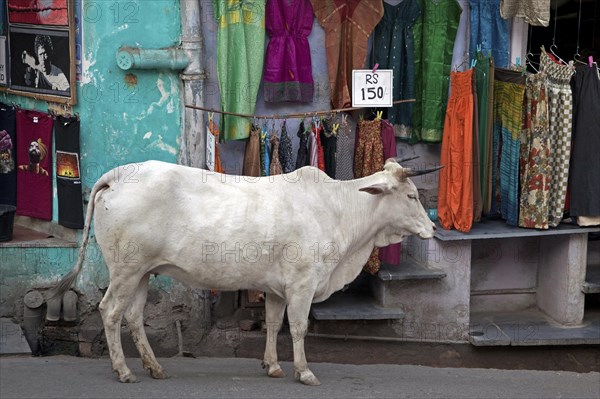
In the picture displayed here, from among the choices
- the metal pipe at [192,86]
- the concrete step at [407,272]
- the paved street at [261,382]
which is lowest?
the paved street at [261,382]

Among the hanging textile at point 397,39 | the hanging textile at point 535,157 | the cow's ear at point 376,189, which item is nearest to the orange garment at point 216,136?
the hanging textile at point 397,39

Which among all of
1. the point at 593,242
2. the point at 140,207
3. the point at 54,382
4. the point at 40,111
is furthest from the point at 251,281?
the point at 593,242

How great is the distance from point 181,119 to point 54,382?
8.86 ft

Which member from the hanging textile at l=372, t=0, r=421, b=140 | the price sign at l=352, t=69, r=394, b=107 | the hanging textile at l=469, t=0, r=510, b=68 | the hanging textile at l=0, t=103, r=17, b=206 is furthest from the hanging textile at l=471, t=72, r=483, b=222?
the hanging textile at l=0, t=103, r=17, b=206

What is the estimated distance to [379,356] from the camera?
29.8 feet

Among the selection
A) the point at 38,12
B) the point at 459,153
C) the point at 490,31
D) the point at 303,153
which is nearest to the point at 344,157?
the point at 303,153

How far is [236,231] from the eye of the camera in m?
7.05

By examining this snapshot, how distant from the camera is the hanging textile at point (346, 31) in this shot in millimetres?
8875

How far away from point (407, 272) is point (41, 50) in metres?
3.95

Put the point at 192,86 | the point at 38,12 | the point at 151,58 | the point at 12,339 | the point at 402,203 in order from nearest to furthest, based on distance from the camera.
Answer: the point at 402,203, the point at 12,339, the point at 151,58, the point at 192,86, the point at 38,12

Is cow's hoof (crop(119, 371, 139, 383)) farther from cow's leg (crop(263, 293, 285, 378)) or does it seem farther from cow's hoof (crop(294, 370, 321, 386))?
cow's hoof (crop(294, 370, 321, 386))

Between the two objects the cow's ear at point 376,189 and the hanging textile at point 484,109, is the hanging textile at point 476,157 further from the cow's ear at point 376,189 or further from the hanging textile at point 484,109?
the cow's ear at point 376,189

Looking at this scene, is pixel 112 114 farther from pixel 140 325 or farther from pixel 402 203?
pixel 402 203

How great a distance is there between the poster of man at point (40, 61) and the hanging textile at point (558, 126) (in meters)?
4.34
